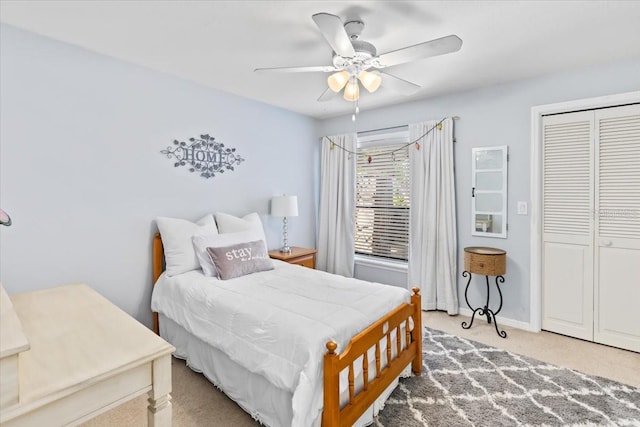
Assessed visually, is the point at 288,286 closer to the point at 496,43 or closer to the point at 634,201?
the point at 496,43

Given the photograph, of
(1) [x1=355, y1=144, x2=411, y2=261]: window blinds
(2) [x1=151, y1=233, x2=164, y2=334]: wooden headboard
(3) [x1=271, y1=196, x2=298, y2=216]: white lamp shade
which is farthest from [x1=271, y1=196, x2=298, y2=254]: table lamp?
(2) [x1=151, y1=233, x2=164, y2=334]: wooden headboard

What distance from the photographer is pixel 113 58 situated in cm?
266

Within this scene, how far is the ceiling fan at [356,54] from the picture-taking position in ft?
5.67

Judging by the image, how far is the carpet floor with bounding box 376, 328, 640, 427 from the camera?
1.92 metres

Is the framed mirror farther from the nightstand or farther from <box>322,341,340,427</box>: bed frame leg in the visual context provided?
<box>322,341,340,427</box>: bed frame leg

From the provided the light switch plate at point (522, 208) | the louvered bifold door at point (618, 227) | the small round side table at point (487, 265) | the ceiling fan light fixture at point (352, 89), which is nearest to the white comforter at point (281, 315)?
the small round side table at point (487, 265)

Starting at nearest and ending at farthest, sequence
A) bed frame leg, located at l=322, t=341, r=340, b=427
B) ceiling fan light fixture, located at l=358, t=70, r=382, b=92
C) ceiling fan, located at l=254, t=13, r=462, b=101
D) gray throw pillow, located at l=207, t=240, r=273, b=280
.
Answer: bed frame leg, located at l=322, t=341, r=340, b=427, ceiling fan, located at l=254, t=13, r=462, b=101, ceiling fan light fixture, located at l=358, t=70, r=382, b=92, gray throw pillow, located at l=207, t=240, r=273, b=280

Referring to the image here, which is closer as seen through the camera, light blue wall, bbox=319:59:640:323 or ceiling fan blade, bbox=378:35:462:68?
ceiling fan blade, bbox=378:35:462:68

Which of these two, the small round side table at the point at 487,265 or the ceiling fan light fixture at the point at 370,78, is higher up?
the ceiling fan light fixture at the point at 370,78

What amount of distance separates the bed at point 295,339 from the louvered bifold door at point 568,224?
169 cm

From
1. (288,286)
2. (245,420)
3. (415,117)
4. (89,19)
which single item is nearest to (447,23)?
(415,117)

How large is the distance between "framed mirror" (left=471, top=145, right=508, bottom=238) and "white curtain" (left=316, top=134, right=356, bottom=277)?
4.96 ft

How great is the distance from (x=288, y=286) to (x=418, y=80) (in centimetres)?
231

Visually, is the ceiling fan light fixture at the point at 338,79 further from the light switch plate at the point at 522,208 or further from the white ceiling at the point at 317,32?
the light switch plate at the point at 522,208
